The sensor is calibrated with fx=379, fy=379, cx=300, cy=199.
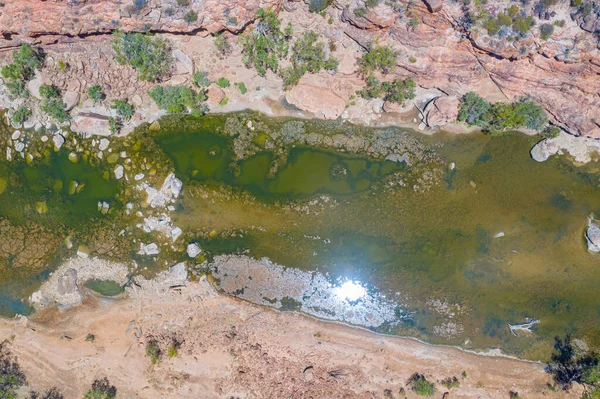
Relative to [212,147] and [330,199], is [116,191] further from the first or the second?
[330,199]

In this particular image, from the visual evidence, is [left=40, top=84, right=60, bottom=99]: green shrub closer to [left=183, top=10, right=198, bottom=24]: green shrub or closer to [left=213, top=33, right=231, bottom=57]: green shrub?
[left=183, top=10, right=198, bottom=24]: green shrub

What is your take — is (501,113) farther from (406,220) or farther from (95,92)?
(95,92)

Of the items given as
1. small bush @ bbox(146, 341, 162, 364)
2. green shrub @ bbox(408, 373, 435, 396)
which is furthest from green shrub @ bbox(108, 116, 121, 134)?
green shrub @ bbox(408, 373, 435, 396)

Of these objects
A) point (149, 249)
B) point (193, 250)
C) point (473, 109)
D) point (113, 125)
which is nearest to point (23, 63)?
point (113, 125)

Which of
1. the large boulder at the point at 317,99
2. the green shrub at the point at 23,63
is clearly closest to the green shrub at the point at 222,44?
the large boulder at the point at 317,99

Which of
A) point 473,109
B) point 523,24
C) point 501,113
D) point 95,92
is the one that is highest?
point 523,24
